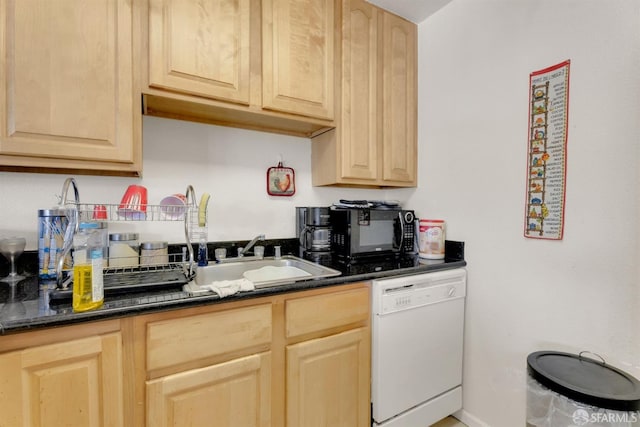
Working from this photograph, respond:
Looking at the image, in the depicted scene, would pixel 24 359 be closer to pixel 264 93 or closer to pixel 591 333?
pixel 264 93

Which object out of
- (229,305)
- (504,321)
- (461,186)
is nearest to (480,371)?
(504,321)

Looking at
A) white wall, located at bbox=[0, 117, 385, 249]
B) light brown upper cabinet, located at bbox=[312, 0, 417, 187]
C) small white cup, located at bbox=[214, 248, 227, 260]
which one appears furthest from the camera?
light brown upper cabinet, located at bbox=[312, 0, 417, 187]

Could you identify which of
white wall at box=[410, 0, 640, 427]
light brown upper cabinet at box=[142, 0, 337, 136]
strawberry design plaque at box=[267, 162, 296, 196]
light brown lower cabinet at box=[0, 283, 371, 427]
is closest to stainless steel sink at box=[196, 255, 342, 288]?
light brown lower cabinet at box=[0, 283, 371, 427]

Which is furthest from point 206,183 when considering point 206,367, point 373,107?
point 373,107

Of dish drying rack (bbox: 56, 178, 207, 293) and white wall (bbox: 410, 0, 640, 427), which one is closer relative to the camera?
dish drying rack (bbox: 56, 178, 207, 293)

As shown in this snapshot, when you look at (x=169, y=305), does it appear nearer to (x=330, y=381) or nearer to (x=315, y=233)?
(x=330, y=381)

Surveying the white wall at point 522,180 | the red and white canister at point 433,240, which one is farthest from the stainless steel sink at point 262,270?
the white wall at point 522,180

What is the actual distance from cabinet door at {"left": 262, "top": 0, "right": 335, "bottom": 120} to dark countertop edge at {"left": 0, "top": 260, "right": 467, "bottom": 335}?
0.87 metres

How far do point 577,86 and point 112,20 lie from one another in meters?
1.88

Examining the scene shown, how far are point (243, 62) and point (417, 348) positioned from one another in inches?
63.9

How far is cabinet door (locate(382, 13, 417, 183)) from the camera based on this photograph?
5.89ft

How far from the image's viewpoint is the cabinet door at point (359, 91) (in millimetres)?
1643

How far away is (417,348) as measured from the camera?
57.0 inches

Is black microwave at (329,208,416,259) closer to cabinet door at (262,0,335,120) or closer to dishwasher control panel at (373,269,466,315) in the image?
dishwasher control panel at (373,269,466,315)
